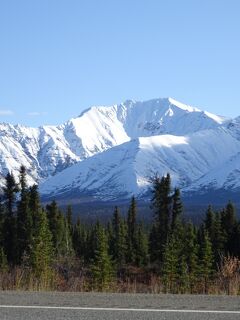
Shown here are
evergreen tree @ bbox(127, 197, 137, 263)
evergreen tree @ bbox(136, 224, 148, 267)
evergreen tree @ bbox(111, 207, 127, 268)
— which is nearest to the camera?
evergreen tree @ bbox(136, 224, 148, 267)

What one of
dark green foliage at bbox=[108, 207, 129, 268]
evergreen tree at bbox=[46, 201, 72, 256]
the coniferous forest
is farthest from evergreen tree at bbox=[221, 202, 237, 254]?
evergreen tree at bbox=[46, 201, 72, 256]

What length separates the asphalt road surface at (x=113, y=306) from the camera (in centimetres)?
984

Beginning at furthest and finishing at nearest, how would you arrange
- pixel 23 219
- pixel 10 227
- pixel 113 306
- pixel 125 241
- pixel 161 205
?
1. pixel 125 241
2. pixel 161 205
3. pixel 10 227
4. pixel 23 219
5. pixel 113 306

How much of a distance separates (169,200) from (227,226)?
825 centimetres

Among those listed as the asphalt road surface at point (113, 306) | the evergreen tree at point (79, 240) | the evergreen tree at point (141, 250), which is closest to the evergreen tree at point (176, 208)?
the evergreen tree at point (141, 250)

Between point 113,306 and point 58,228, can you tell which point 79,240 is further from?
point 113,306

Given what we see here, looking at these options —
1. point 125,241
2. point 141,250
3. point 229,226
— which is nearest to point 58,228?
point 125,241

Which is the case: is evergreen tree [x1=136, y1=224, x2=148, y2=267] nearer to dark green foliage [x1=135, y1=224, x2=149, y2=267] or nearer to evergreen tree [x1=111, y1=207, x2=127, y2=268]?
dark green foliage [x1=135, y1=224, x2=149, y2=267]

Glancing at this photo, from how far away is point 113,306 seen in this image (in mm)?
10781

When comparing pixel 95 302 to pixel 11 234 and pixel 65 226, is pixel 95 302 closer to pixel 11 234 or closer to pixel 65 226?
pixel 11 234

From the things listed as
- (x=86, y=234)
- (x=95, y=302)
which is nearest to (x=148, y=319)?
(x=95, y=302)

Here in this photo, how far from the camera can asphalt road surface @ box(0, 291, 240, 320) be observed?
32.3 ft

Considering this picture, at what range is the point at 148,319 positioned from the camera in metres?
9.60

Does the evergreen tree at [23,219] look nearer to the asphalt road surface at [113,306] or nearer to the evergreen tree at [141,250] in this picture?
the evergreen tree at [141,250]
